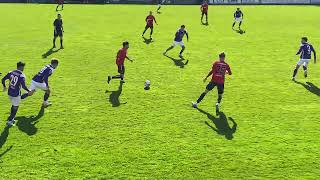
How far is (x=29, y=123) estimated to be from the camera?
49.3 ft

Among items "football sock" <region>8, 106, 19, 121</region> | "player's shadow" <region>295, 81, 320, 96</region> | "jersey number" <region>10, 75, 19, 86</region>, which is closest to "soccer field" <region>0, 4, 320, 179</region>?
"player's shadow" <region>295, 81, 320, 96</region>

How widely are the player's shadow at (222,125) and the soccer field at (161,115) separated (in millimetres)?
42

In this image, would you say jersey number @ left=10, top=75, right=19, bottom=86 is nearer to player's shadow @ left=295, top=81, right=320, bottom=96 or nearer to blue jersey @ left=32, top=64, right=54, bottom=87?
blue jersey @ left=32, top=64, right=54, bottom=87

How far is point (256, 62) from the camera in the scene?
2511 cm

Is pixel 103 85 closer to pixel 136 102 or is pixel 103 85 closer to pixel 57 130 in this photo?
pixel 136 102

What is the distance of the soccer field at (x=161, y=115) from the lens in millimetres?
12102

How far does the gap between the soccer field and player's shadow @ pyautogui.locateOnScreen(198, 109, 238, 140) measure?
42mm

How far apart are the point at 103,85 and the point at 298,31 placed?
2214 centimetres

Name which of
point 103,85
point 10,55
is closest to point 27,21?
point 10,55

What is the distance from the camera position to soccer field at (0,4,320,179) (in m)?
12.1

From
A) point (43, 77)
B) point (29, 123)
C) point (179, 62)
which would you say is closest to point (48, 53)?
point (179, 62)

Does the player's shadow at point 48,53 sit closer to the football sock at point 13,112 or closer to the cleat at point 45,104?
the cleat at point 45,104

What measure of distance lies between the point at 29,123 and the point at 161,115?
5187mm

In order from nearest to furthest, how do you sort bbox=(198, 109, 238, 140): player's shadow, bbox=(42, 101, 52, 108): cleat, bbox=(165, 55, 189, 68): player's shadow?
bbox=(198, 109, 238, 140): player's shadow < bbox=(42, 101, 52, 108): cleat < bbox=(165, 55, 189, 68): player's shadow
